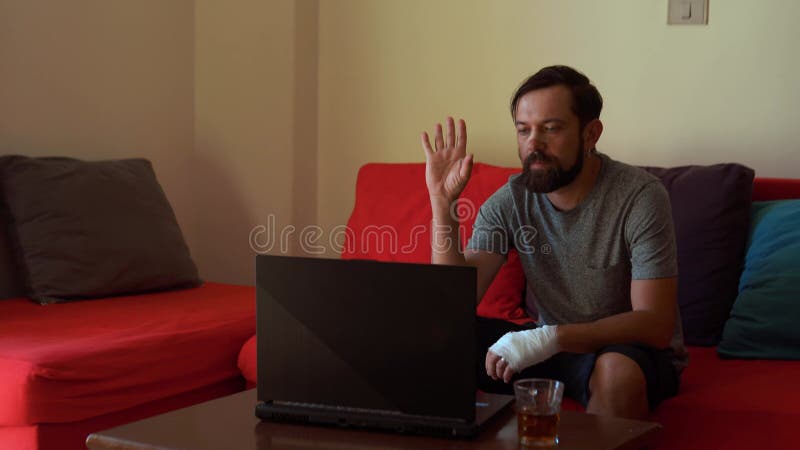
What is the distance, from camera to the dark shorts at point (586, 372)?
1.81 meters

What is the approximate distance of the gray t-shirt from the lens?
6.45 feet

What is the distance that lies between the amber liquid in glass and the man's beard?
80 cm

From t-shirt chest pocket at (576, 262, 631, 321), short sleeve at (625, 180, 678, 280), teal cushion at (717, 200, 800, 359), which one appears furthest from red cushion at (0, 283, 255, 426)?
teal cushion at (717, 200, 800, 359)

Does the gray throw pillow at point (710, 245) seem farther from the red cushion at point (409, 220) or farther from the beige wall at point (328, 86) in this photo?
the red cushion at point (409, 220)

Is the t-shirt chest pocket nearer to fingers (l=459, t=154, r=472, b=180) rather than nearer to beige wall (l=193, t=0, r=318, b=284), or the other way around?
fingers (l=459, t=154, r=472, b=180)

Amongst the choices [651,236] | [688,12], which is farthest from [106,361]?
Result: [688,12]

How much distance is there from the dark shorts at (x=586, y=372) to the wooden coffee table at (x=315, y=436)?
35 centimetres

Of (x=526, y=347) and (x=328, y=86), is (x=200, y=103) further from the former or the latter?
(x=526, y=347)

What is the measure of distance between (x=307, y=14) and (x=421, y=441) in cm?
217

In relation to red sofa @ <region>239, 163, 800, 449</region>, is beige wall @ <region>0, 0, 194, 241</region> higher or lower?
higher

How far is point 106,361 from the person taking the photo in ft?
6.84

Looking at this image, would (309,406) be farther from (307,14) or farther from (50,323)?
(307,14)

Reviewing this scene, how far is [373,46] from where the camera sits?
323 centimetres

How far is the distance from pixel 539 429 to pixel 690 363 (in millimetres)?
954
